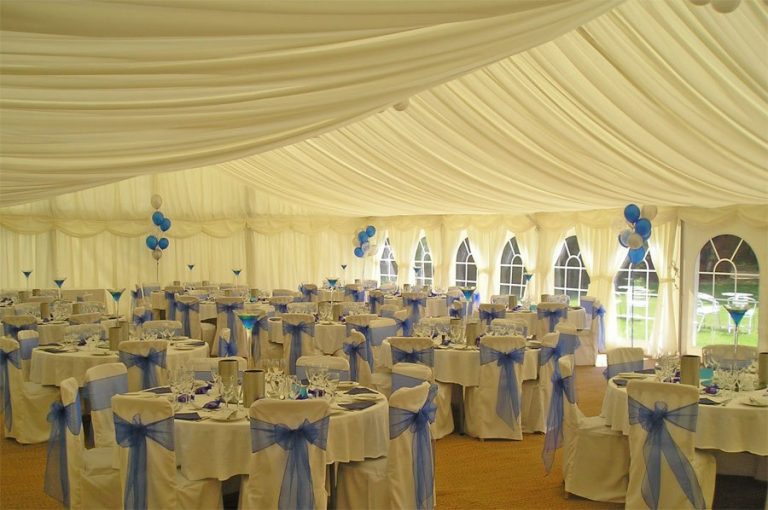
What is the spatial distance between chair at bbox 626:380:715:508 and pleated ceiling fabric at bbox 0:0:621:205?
2.31 m

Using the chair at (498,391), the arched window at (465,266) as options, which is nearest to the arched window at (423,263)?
the arched window at (465,266)

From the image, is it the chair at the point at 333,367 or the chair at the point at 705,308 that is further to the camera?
the chair at the point at 705,308

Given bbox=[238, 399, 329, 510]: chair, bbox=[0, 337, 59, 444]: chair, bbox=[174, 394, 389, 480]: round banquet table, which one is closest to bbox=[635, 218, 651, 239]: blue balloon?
bbox=[174, 394, 389, 480]: round banquet table

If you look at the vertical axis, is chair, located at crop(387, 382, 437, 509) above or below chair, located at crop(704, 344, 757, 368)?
below

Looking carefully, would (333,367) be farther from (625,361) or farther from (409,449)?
(625,361)

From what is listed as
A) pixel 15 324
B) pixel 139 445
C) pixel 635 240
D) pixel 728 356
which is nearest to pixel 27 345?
pixel 15 324

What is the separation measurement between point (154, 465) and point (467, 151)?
5.70m

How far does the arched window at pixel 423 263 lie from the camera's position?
16703mm

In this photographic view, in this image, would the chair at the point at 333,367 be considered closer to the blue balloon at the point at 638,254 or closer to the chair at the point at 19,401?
the chair at the point at 19,401

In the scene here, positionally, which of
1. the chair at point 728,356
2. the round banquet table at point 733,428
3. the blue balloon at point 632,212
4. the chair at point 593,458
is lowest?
the chair at point 593,458

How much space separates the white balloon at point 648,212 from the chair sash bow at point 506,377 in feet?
15.3

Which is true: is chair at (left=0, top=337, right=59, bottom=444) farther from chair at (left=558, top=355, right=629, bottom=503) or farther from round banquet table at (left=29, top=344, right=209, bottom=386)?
chair at (left=558, top=355, right=629, bottom=503)

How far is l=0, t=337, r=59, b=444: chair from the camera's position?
6.97 metres

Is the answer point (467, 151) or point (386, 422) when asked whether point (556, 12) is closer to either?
point (386, 422)
